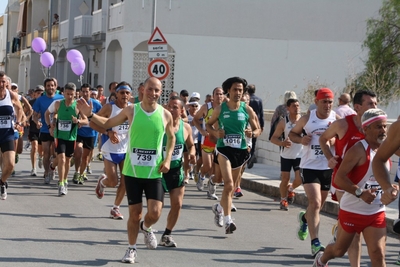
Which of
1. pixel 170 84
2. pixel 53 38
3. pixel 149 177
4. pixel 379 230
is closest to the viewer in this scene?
pixel 379 230

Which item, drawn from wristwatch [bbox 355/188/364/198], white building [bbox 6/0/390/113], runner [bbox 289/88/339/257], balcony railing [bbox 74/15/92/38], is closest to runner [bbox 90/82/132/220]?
runner [bbox 289/88/339/257]

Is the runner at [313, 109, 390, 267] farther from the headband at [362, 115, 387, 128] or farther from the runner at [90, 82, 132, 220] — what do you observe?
the runner at [90, 82, 132, 220]

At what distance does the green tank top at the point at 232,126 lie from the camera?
10.8 metres

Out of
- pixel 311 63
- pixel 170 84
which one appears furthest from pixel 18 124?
pixel 311 63

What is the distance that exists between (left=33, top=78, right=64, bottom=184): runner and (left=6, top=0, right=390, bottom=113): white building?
1602cm

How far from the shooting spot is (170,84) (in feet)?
110

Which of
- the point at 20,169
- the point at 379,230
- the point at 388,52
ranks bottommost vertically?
the point at 20,169

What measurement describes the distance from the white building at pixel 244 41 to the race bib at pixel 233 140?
2159 centimetres

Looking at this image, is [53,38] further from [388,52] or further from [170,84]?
[388,52]

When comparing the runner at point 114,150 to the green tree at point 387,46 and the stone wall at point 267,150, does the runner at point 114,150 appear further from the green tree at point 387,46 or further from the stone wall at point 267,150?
the green tree at point 387,46

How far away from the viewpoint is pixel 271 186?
16.0 metres

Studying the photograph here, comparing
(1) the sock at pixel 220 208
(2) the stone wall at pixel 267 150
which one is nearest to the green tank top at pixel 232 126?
(1) the sock at pixel 220 208

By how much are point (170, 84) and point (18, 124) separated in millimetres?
20923

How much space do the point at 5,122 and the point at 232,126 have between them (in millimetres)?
3644
